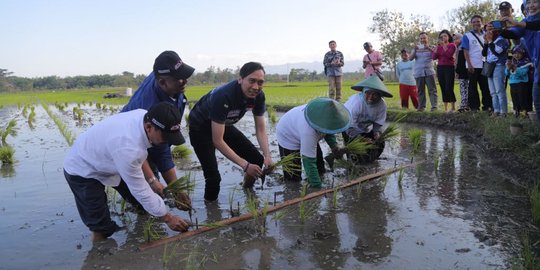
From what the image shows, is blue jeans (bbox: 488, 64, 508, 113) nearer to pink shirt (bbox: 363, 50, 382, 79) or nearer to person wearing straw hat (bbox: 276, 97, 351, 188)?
pink shirt (bbox: 363, 50, 382, 79)

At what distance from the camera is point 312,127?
3.93 m

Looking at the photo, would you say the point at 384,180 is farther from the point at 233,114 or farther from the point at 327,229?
the point at 233,114

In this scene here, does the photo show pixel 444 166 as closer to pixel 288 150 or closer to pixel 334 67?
pixel 288 150

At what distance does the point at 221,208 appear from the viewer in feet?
13.1

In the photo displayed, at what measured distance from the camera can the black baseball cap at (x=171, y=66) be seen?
3.28 metres

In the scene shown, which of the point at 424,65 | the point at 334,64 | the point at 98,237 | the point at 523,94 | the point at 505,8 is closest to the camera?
the point at 98,237

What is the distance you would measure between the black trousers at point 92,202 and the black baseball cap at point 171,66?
933 mm

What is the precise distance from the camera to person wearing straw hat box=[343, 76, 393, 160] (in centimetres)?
466

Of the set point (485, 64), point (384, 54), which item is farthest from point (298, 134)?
point (384, 54)

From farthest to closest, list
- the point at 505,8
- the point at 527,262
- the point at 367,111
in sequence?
1. the point at 505,8
2. the point at 367,111
3. the point at 527,262

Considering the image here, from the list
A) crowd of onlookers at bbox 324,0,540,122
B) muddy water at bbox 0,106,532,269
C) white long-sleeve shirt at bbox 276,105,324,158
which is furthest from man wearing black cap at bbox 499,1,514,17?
white long-sleeve shirt at bbox 276,105,324,158

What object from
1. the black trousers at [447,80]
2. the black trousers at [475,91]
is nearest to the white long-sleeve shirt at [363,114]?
the black trousers at [475,91]

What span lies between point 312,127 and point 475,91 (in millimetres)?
4665

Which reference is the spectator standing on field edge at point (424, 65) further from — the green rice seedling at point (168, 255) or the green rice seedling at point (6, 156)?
the green rice seedling at point (6, 156)
